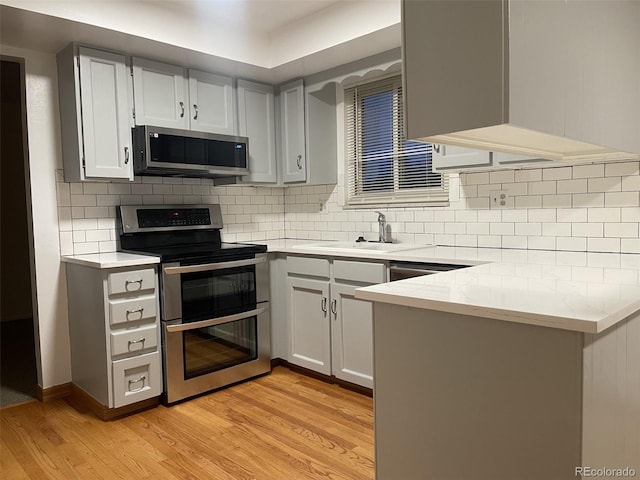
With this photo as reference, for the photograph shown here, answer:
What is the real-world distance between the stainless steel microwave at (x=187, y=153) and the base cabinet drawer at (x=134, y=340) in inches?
40.2

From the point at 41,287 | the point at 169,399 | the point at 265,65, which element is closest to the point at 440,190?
the point at 265,65

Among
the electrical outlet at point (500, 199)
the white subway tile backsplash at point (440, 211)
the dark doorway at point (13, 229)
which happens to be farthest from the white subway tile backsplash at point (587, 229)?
the dark doorway at point (13, 229)

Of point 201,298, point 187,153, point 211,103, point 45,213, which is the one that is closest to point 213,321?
point 201,298

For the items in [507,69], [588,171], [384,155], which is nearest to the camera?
[507,69]

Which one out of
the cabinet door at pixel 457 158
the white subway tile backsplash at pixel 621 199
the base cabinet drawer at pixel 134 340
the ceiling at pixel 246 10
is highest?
the ceiling at pixel 246 10

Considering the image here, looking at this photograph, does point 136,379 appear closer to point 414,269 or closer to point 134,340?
point 134,340

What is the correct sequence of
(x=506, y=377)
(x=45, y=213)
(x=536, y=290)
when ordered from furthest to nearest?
(x=45, y=213) → (x=536, y=290) → (x=506, y=377)

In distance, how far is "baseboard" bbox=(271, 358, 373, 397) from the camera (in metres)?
3.05

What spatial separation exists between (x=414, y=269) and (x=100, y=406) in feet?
6.64

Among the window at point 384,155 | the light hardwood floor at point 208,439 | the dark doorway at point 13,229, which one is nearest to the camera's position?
the light hardwood floor at point 208,439

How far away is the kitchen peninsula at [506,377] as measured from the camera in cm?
119

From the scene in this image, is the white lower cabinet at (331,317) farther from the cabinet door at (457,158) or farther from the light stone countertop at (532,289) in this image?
the cabinet door at (457,158)

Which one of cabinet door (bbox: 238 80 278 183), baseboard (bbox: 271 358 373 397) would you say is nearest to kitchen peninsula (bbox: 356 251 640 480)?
baseboard (bbox: 271 358 373 397)

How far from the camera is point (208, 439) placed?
2494 mm
